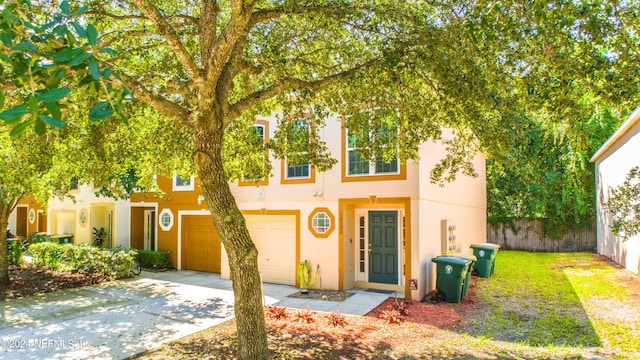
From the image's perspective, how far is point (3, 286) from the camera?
12742 mm

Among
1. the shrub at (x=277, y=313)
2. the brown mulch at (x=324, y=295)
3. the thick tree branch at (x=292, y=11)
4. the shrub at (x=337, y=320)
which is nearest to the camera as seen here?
the thick tree branch at (x=292, y=11)

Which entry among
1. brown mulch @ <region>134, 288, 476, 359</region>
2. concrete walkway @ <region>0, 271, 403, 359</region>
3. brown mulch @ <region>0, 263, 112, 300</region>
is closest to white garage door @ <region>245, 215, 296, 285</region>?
concrete walkway @ <region>0, 271, 403, 359</region>

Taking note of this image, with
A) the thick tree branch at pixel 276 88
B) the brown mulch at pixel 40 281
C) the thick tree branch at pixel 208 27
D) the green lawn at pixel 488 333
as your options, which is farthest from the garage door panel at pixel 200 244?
the thick tree branch at pixel 208 27

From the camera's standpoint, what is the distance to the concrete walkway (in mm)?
7132

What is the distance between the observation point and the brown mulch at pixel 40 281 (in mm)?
12073

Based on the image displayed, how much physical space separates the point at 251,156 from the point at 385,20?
419 cm

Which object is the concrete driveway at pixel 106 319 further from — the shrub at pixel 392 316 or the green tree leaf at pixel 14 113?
the green tree leaf at pixel 14 113

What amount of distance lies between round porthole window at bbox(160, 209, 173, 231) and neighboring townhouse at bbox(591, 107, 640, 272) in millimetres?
14914

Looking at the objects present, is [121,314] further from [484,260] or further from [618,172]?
[618,172]

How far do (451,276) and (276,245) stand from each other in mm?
5691

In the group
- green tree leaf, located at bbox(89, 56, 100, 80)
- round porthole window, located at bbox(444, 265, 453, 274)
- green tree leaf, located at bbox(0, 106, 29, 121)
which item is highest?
green tree leaf, located at bbox(89, 56, 100, 80)

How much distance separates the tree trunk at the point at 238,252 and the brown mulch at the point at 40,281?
9.52m

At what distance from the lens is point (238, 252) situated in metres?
5.74

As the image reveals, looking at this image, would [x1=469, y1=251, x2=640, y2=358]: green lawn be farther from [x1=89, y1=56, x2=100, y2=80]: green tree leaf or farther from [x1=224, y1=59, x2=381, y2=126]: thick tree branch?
[x1=89, y1=56, x2=100, y2=80]: green tree leaf
